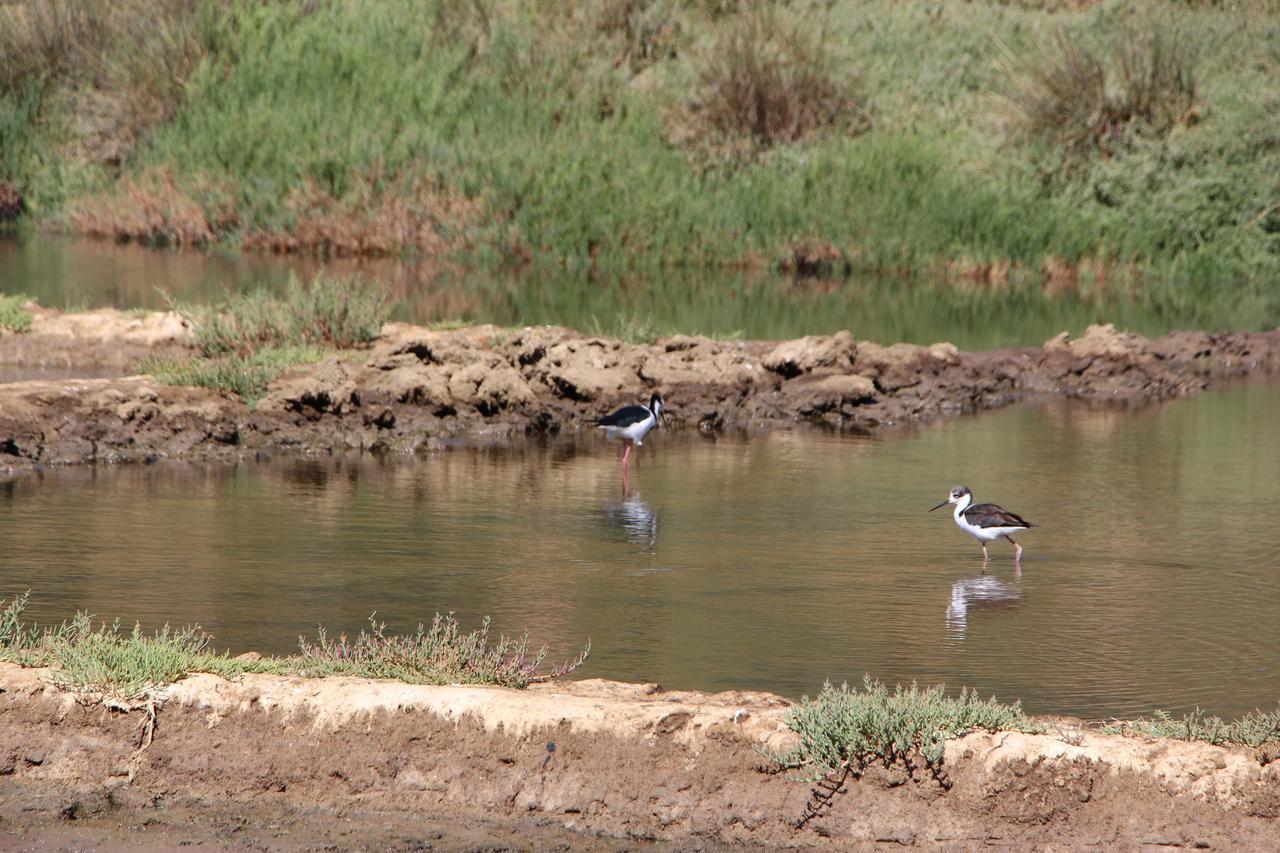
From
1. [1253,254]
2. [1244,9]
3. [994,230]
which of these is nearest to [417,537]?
[994,230]

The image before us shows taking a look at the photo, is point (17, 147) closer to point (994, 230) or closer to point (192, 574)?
point (994, 230)

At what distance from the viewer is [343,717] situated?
7863mm

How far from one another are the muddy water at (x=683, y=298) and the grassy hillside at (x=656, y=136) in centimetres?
161

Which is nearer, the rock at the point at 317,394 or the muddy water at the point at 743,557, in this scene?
the muddy water at the point at 743,557

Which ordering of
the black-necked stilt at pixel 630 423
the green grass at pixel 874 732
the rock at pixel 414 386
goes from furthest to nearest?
1. the rock at pixel 414 386
2. the black-necked stilt at pixel 630 423
3. the green grass at pixel 874 732

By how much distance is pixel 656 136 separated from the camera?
117 ft

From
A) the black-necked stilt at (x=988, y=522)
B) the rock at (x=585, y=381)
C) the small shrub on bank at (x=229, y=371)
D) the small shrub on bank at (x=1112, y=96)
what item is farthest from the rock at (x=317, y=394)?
the small shrub on bank at (x=1112, y=96)

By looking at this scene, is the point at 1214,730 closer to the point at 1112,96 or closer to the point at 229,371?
the point at 229,371

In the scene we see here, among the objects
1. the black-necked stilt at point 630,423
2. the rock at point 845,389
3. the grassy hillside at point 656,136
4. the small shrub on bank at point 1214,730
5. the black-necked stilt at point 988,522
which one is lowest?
the small shrub on bank at point 1214,730

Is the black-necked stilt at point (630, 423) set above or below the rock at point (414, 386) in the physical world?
below

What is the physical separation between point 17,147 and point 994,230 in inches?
792

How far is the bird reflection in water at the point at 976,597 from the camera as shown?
419 inches

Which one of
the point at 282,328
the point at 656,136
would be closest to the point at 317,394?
the point at 282,328

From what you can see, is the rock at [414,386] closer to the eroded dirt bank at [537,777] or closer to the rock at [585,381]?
the rock at [585,381]
